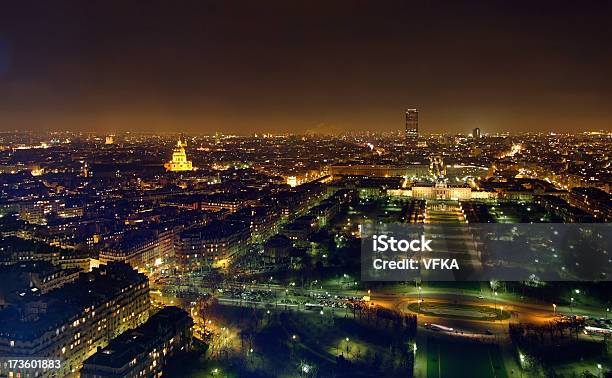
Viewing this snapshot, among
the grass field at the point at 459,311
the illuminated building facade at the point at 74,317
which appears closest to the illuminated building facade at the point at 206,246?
the illuminated building facade at the point at 74,317

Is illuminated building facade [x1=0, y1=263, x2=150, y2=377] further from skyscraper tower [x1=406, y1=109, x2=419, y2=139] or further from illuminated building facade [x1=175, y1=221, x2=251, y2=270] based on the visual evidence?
skyscraper tower [x1=406, y1=109, x2=419, y2=139]

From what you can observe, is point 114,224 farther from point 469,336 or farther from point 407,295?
point 469,336

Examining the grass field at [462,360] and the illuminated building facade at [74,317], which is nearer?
the grass field at [462,360]

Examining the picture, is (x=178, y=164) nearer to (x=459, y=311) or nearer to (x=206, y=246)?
(x=206, y=246)

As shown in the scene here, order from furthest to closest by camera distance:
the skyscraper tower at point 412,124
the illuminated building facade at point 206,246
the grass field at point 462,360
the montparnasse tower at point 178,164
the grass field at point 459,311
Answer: the skyscraper tower at point 412,124 → the montparnasse tower at point 178,164 → the illuminated building facade at point 206,246 → the grass field at point 459,311 → the grass field at point 462,360

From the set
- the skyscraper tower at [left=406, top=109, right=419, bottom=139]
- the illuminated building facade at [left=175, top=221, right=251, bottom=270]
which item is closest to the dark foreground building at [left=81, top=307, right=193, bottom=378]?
the illuminated building facade at [left=175, top=221, right=251, bottom=270]

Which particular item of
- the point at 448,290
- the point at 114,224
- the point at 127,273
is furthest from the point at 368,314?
the point at 114,224

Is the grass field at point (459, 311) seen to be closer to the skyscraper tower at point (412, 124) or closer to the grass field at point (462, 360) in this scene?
the grass field at point (462, 360)

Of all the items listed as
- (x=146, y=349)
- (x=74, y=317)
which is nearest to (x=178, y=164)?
(x=74, y=317)
